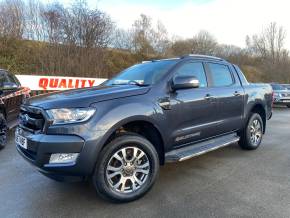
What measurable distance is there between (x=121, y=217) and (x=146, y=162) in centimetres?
77

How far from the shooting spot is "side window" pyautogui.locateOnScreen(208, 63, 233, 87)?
4.93m

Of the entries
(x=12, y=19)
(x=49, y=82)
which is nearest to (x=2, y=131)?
(x=49, y=82)

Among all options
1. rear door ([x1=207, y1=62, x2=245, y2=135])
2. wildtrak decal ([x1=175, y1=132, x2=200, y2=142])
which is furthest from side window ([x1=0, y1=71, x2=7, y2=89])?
rear door ([x1=207, y1=62, x2=245, y2=135])

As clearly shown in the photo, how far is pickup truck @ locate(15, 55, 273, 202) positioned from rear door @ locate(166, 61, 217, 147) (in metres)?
0.01

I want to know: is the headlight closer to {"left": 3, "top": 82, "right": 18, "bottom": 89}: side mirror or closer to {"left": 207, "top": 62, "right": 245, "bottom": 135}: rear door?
{"left": 207, "top": 62, "right": 245, "bottom": 135}: rear door

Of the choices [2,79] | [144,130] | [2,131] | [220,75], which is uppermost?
[220,75]

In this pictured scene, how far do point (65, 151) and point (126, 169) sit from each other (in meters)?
0.80

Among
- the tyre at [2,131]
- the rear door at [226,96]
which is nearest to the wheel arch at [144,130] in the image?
the rear door at [226,96]

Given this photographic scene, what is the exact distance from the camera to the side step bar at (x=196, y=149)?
3.92 metres

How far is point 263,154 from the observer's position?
220 inches

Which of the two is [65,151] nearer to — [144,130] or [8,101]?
[144,130]

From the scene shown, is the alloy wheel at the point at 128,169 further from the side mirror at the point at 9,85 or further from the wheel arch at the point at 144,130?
the side mirror at the point at 9,85

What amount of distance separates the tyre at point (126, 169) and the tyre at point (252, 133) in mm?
2654

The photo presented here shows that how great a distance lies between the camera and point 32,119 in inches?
135
